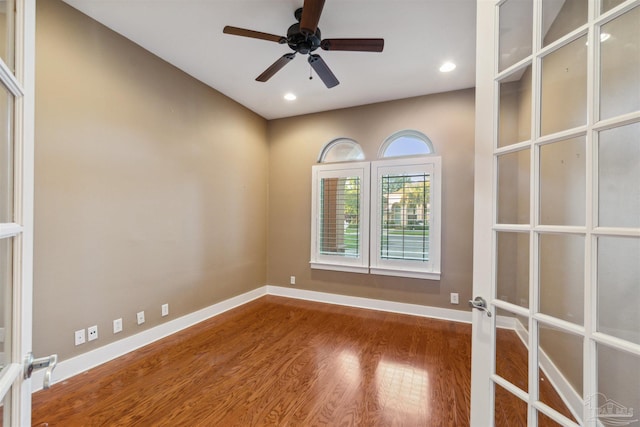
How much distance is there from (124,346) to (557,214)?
10.7ft

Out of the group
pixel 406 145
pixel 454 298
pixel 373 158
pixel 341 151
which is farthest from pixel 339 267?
pixel 406 145

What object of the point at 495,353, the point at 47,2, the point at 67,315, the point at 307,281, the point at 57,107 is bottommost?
the point at 307,281

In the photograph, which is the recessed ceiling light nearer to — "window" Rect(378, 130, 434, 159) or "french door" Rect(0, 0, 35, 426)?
"window" Rect(378, 130, 434, 159)

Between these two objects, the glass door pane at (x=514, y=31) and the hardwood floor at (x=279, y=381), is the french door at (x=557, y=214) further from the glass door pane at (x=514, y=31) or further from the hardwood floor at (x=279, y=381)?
the hardwood floor at (x=279, y=381)

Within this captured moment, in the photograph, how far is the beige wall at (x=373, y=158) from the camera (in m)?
3.24

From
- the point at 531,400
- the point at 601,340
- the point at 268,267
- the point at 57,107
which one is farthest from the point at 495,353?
the point at 268,267

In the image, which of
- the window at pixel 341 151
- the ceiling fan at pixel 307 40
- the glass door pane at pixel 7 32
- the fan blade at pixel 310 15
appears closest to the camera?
the glass door pane at pixel 7 32

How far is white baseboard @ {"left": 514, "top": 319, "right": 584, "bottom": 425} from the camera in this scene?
0.88m

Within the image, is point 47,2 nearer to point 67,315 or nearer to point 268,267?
point 67,315

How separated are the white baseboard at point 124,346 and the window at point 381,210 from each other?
1570 millimetres

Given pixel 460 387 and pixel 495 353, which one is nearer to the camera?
pixel 495 353

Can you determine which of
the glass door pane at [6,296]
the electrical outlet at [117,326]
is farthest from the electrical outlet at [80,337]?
the glass door pane at [6,296]

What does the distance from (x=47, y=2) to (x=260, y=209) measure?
2.95 meters

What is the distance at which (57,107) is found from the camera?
6.48ft
